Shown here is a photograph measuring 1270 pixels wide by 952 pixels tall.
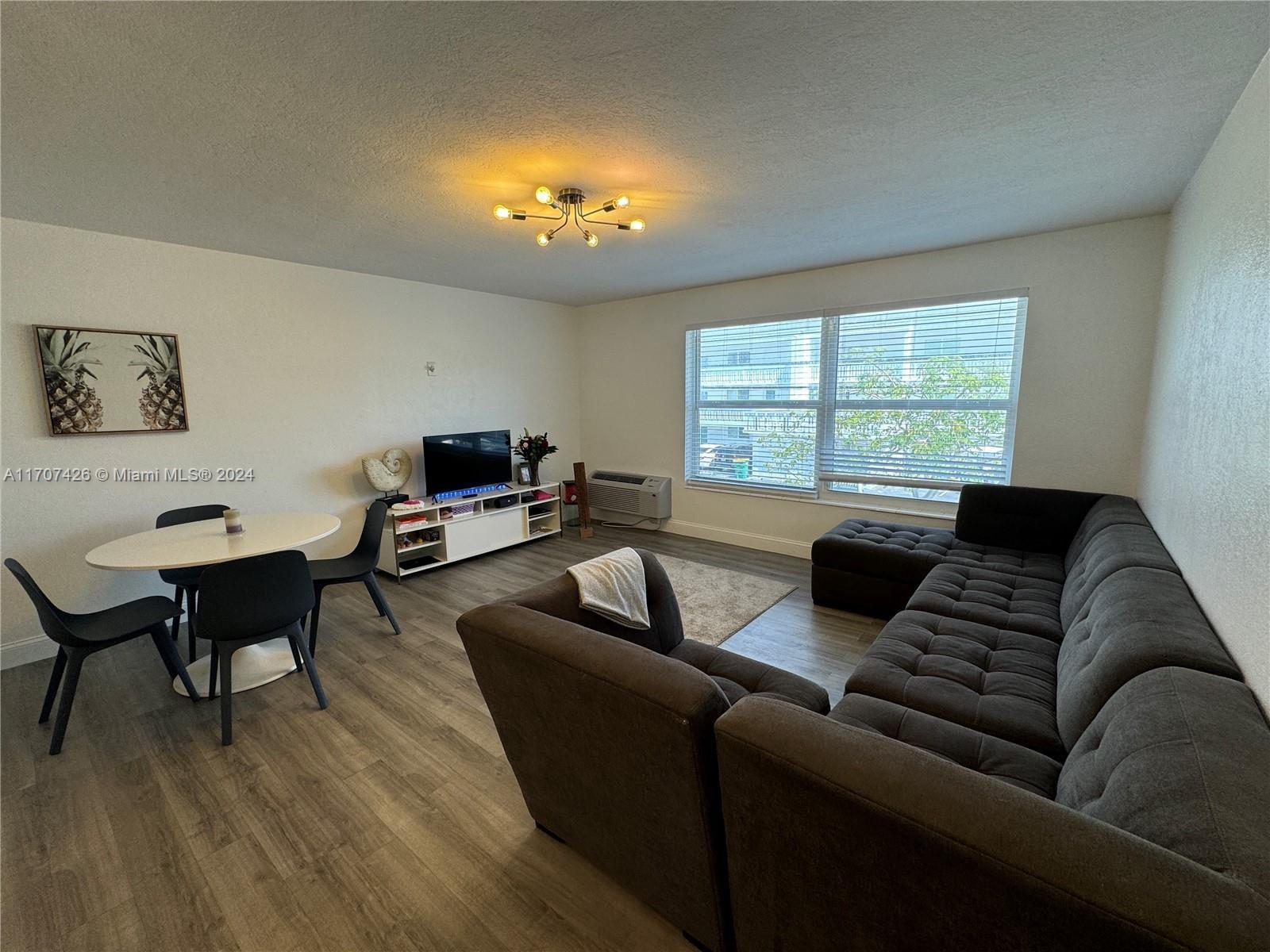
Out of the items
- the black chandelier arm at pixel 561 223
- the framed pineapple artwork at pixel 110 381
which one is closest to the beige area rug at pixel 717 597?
the black chandelier arm at pixel 561 223

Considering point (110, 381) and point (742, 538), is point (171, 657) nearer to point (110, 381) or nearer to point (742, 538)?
point (110, 381)

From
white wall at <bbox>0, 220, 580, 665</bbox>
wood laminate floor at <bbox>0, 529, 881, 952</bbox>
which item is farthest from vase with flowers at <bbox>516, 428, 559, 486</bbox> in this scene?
A: wood laminate floor at <bbox>0, 529, 881, 952</bbox>

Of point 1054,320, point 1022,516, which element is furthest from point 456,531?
point 1054,320

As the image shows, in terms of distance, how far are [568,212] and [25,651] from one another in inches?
157

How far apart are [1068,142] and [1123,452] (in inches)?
81.8

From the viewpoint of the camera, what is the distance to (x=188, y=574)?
2852 millimetres

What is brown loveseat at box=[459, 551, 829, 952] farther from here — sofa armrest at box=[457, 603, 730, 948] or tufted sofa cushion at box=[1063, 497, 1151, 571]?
tufted sofa cushion at box=[1063, 497, 1151, 571]

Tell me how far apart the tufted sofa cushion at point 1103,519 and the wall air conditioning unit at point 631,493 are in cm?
327

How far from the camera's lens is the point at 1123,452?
3061mm

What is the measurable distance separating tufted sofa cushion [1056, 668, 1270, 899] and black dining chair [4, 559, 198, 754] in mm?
3342

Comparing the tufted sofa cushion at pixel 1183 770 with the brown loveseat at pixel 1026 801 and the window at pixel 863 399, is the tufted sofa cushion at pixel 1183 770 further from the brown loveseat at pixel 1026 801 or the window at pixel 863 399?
the window at pixel 863 399

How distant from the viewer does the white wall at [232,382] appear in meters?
2.74

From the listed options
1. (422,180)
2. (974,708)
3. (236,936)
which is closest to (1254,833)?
(974,708)

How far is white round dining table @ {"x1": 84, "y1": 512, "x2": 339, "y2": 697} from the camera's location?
7.41 ft
